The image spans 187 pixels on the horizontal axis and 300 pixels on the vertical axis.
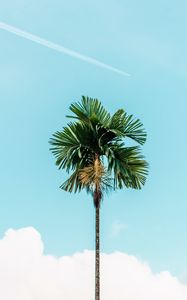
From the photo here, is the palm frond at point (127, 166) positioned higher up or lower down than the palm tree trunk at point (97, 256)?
higher up

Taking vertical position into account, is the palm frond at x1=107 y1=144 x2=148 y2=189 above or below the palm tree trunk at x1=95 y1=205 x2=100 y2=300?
above

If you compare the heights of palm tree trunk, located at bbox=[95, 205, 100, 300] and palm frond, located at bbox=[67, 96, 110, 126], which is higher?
palm frond, located at bbox=[67, 96, 110, 126]

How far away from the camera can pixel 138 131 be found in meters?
31.5

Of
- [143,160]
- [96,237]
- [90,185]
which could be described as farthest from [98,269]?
[143,160]

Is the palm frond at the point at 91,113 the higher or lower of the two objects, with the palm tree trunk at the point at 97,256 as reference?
higher

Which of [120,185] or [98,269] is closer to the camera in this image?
[98,269]

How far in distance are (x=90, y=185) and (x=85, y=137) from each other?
241 cm

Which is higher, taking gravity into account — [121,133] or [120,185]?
[121,133]

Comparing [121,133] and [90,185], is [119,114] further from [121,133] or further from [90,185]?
[90,185]

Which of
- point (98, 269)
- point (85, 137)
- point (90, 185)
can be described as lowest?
point (98, 269)

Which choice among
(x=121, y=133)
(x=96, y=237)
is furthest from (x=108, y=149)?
(x=96, y=237)

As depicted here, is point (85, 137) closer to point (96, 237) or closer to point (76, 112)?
point (76, 112)

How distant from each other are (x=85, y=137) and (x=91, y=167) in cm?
157

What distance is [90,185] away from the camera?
1176 inches
